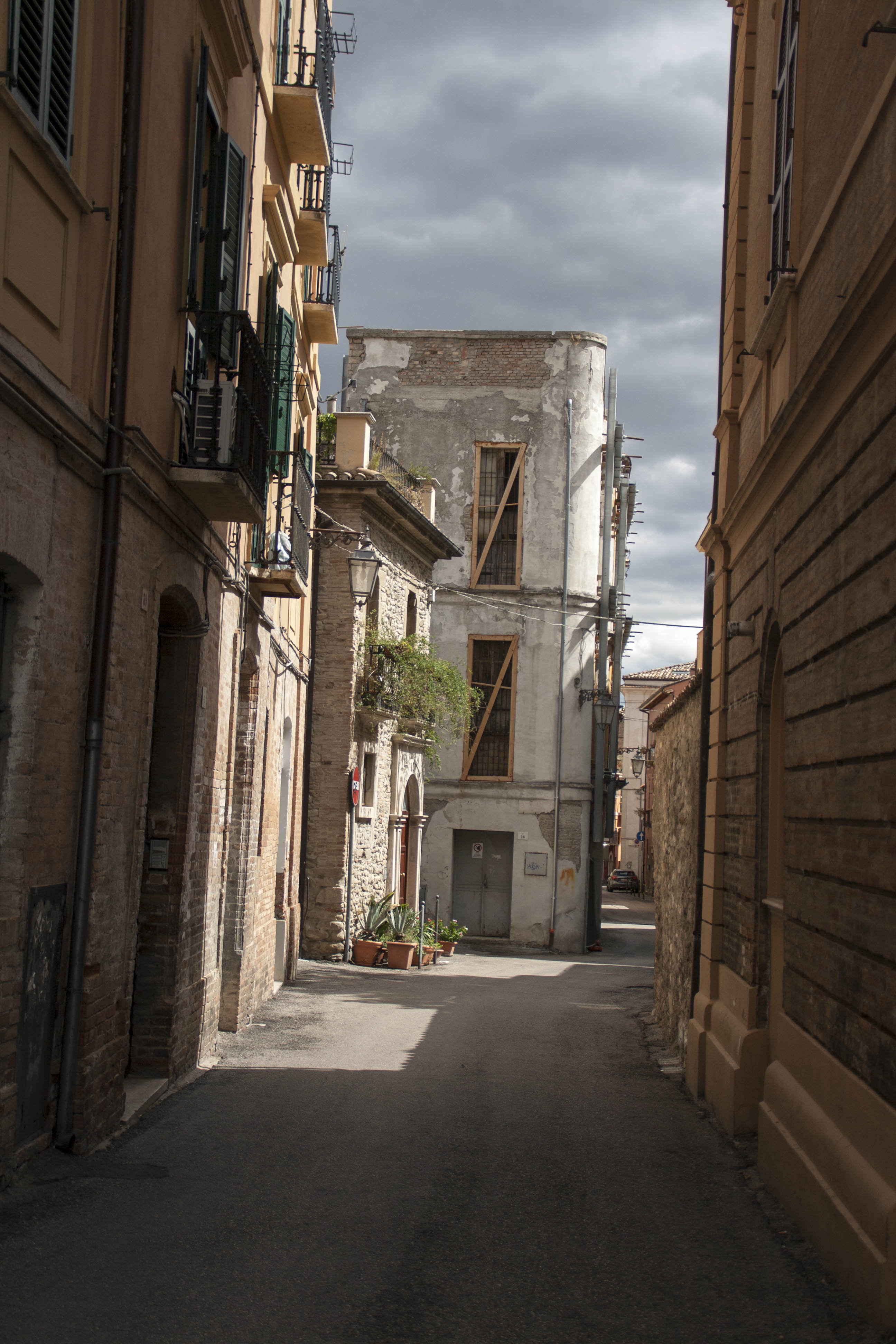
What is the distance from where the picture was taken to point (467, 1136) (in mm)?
8266

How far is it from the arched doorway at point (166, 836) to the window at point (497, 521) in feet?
69.7

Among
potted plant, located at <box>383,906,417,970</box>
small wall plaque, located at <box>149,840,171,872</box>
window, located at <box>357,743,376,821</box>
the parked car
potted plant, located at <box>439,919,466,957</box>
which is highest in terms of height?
window, located at <box>357,743,376,821</box>

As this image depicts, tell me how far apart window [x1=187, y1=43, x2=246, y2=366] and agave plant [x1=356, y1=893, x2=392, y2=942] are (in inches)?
513

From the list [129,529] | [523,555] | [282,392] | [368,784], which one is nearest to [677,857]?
[282,392]

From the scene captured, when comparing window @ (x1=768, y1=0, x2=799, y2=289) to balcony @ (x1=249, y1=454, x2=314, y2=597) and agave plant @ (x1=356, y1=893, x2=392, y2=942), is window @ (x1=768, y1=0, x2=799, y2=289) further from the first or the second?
agave plant @ (x1=356, y1=893, x2=392, y2=942)

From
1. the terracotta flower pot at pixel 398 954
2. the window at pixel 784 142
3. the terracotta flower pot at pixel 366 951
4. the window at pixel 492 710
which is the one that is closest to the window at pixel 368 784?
the terracotta flower pot at pixel 366 951

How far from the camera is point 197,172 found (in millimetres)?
8727

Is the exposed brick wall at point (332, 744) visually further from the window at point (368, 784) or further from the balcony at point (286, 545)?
the balcony at point (286, 545)

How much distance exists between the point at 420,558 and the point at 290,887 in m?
9.59

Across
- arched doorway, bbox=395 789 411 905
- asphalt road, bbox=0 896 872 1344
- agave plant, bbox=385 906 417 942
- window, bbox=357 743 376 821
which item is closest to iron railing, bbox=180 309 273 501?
asphalt road, bbox=0 896 872 1344

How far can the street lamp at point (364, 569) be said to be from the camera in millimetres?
18172

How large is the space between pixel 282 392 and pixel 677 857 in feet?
21.1

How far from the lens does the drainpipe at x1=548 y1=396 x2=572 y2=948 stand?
29.2 m

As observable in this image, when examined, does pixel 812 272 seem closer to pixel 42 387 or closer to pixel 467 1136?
pixel 42 387
